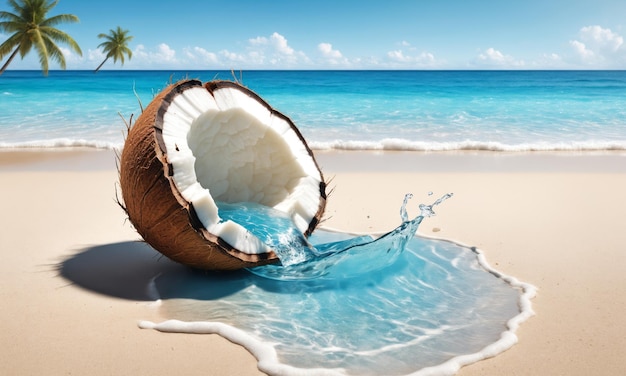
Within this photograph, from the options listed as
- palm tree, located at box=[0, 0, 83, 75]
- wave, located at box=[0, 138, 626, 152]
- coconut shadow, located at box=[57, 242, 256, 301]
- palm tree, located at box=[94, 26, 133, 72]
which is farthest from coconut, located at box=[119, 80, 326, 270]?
palm tree, located at box=[94, 26, 133, 72]

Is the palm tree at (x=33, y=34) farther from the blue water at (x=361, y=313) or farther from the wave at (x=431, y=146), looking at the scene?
the blue water at (x=361, y=313)

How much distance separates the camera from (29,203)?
217 inches

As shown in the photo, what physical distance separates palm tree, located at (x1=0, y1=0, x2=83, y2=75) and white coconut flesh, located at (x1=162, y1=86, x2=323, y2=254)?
79.0 feet

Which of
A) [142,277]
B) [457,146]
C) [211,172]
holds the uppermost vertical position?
[211,172]

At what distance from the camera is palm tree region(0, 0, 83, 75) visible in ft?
82.8

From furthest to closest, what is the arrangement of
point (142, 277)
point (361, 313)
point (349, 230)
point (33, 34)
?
1. point (33, 34)
2. point (349, 230)
3. point (142, 277)
4. point (361, 313)

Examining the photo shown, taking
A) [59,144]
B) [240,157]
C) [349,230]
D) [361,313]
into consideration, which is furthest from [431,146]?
[361,313]

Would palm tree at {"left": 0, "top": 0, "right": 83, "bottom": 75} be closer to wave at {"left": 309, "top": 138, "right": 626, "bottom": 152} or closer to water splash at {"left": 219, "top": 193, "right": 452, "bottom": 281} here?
wave at {"left": 309, "top": 138, "right": 626, "bottom": 152}

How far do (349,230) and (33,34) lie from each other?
25453 millimetres

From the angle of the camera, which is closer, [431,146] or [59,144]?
[431,146]

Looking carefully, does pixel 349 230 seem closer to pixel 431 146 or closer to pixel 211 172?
pixel 211 172

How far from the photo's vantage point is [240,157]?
A: 383 centimetres

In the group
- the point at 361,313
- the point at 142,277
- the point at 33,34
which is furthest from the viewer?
the point at 33,34

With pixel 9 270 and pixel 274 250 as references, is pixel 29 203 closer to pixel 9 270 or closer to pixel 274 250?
pixel 9 270
